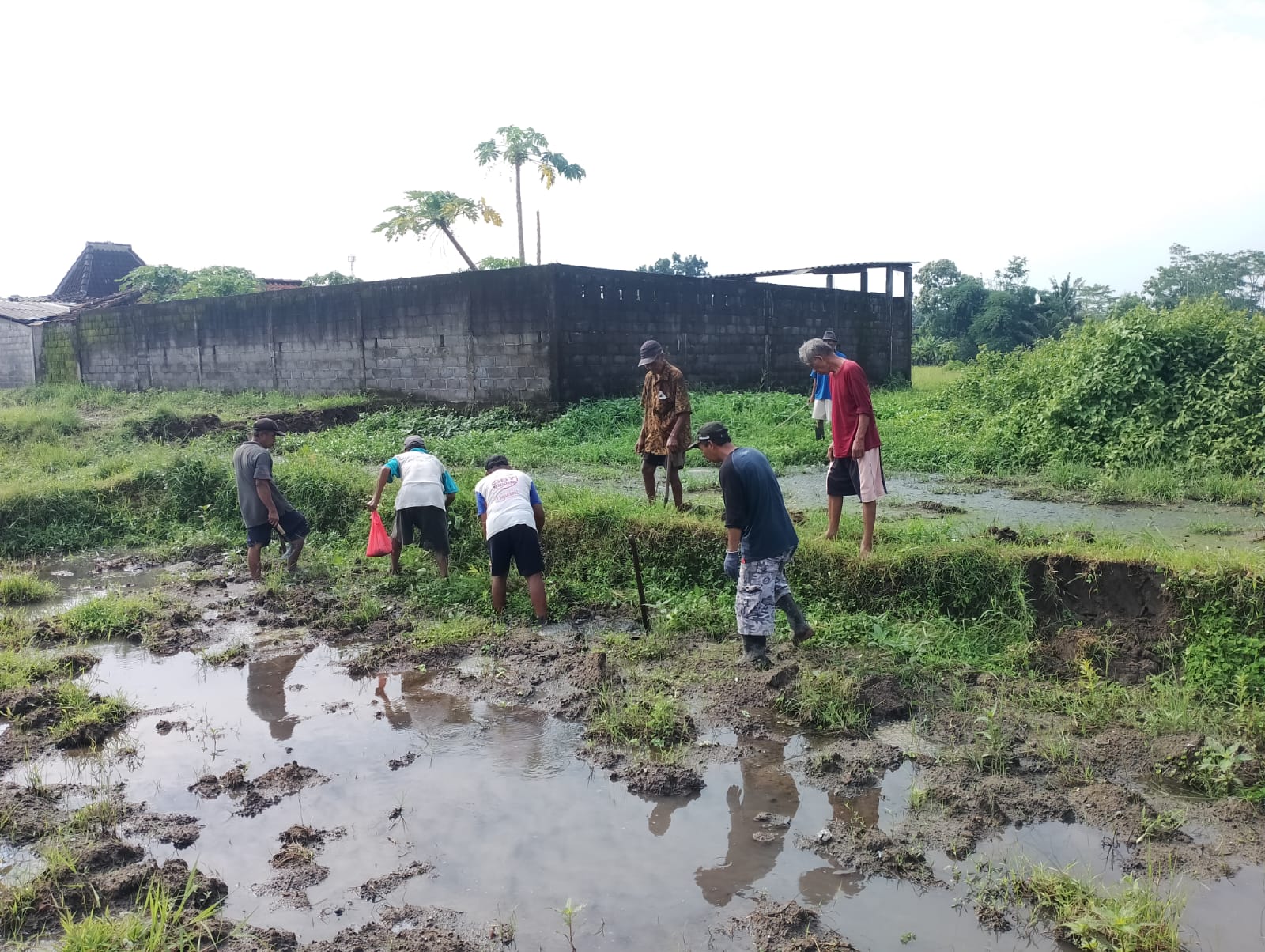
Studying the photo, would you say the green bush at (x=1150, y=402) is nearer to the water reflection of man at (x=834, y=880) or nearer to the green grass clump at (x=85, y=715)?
the water reflection of man at (x=834, y=880)

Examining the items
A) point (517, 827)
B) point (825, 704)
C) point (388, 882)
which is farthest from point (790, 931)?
point (825, 704)

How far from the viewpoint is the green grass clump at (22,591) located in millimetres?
8445

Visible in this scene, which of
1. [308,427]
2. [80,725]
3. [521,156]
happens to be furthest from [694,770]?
[521,156]

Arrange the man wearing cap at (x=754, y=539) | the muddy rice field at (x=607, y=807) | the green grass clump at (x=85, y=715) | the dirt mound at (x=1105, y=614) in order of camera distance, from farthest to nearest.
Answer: the man wearing cap at (x=754, y=539) < the dirt mound at (x=1105, y=614) < the green grass clump at (x=85, y=715) < the muddy rice field at (x=607, y=807)

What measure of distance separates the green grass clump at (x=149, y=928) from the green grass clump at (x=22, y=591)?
5952 millimetres

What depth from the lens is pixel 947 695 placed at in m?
5.39

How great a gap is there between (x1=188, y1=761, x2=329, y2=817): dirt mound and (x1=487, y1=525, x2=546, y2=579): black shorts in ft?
8.34

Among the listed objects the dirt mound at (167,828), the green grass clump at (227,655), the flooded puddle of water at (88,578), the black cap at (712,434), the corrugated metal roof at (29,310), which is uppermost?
the corrugated metal roof at (29,310)

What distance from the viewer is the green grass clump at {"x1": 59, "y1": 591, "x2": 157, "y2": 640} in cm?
742

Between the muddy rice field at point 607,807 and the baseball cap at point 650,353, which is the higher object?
the baseball cap at point 650,353

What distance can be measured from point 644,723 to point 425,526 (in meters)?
3.70

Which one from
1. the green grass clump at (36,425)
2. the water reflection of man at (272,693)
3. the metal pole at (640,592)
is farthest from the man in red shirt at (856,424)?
the green grass clump at (36,425)

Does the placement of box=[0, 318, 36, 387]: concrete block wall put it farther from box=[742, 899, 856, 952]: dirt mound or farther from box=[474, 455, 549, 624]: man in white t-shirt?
box=[742, 899, 856, 952]: dirt mound

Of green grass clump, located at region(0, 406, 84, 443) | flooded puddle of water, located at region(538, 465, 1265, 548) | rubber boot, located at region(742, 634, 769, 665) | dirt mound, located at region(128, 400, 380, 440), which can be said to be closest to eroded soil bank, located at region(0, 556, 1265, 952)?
rubber boot, located at region(742, 634, 769, 665)
